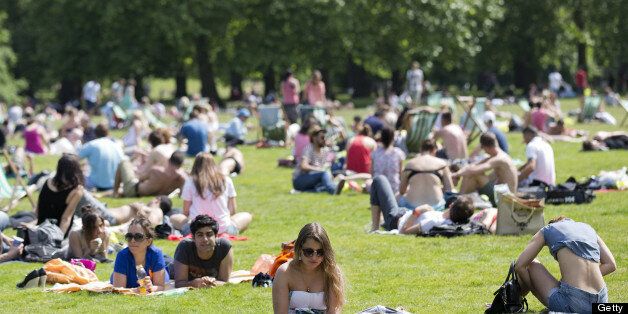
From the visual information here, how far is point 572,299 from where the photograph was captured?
9.02 metres

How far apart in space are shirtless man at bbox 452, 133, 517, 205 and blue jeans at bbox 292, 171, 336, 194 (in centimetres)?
293

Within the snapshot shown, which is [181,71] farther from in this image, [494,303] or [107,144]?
[494,303]

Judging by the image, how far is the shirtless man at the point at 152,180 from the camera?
18184mm

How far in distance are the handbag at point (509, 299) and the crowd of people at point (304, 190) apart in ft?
0.53

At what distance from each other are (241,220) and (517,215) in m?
3.43

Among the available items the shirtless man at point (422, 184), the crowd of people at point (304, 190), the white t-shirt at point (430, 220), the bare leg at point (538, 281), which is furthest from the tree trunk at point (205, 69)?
the bare leg at point (538, 281)

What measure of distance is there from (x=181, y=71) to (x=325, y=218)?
1505 inches

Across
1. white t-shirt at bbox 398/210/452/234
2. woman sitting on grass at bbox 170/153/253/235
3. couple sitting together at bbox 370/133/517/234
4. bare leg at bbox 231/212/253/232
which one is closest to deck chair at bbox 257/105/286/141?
couple sitting together at bbox 370/133/517/234

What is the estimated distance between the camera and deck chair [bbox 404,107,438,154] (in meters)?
23.0

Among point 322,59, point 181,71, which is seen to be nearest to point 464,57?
point 322,59

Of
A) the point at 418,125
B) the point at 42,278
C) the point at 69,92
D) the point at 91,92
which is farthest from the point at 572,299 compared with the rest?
the point at 69,92

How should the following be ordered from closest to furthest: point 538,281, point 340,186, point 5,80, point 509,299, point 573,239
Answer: point 573,239
point 509,299
point 538,281
point 340,186
point 5,80

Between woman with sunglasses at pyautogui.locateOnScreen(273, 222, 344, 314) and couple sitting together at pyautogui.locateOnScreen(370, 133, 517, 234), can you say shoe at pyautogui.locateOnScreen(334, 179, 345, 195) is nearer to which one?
couple sitting together at pyautogui.locateOnScreen(370, 133, 517, 234)

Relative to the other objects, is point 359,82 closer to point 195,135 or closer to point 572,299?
point 195,135
